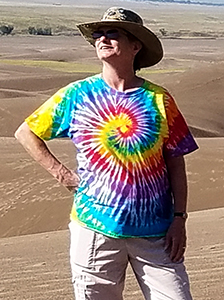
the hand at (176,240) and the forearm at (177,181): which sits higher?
the forearm at (177,181)

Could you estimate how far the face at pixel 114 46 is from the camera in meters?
3.37

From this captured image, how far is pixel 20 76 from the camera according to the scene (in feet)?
110

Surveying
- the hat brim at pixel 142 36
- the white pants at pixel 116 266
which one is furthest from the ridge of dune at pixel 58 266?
the hat brim at pixel 142 36

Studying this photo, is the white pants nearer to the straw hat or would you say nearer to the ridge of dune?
the straw hat

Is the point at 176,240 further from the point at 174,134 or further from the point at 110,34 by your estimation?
the point at 110,34

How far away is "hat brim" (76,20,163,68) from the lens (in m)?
3.35

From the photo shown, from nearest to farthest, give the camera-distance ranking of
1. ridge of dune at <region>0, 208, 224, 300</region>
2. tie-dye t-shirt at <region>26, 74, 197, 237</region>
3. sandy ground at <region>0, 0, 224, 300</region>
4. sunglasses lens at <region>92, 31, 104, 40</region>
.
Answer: tie-dye t-shirt at <region>26, 74, 197, 237</region>
sunglasses lens at <region>92, 31, 104, 40</region>
ridge of dune at <region>0, 208, 224, 300</region>
sandy ground at <region>0, 0, 224, 300</region>

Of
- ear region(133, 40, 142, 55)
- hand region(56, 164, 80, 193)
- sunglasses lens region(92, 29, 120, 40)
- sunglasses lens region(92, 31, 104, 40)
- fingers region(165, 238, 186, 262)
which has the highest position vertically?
sunglasses lens region(92, 29, 120, 40)

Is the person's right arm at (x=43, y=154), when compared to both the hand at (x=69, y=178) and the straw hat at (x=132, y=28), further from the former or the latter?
the straw hat at (x=132, y=28)

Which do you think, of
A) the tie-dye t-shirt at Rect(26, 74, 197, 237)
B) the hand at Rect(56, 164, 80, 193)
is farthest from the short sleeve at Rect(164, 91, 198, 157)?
the hand at Rect(56, 164, 80, 193)

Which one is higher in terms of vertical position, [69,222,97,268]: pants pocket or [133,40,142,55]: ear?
[133,40,142,55]: ear

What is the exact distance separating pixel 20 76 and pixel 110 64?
3065 centimetres

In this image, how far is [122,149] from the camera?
10.9ft

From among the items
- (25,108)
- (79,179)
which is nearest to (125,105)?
(79,179)
